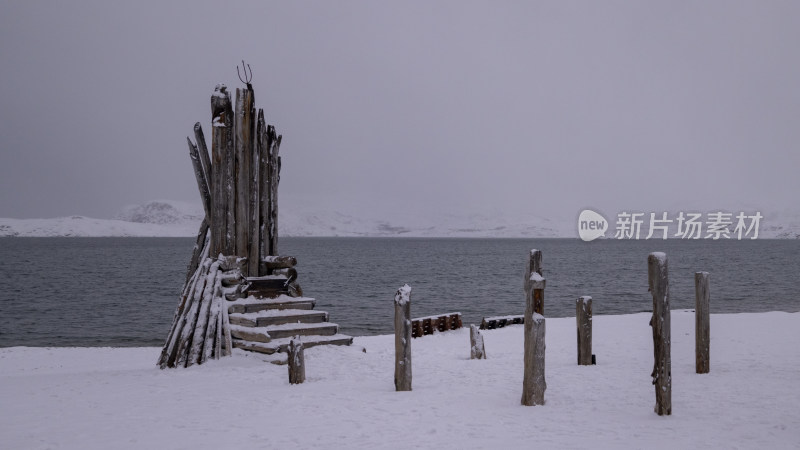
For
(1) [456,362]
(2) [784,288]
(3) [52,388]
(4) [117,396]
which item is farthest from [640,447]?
(2) [784,288]

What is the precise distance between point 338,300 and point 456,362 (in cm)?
2895

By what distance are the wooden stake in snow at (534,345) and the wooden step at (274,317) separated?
5.66m

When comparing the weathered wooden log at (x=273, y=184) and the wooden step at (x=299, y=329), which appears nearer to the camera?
the wooden step at (x=299, y=329)

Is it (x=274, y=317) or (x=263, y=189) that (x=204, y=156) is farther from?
(x=274, y=317)

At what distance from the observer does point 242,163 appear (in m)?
13.2

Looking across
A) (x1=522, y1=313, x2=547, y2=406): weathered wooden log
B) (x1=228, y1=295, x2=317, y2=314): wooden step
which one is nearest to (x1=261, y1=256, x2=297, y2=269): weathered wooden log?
(x1=228, y1=295, x2=317, y2=314): wooden step

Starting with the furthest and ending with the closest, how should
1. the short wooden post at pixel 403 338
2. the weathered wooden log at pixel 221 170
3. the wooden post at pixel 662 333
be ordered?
the weathered wooden log at pixel 221 170 → the short wooden post at pixel 403 338 → the wooden post at pixel 662 333

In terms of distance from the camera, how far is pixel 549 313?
32.9 meters

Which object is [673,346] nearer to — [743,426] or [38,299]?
[743,426]

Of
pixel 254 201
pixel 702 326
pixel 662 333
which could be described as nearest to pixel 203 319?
pixel 254 201

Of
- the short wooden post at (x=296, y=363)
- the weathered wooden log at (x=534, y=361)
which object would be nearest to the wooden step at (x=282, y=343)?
the short wooden post at (x=296, y=363)

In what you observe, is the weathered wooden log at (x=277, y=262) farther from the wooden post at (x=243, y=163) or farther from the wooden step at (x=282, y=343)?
the wooden step at (x=282, y=343)

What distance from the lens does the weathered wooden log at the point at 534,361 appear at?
8.41m

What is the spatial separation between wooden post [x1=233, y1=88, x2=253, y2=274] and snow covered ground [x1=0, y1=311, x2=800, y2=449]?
98.4 inches
